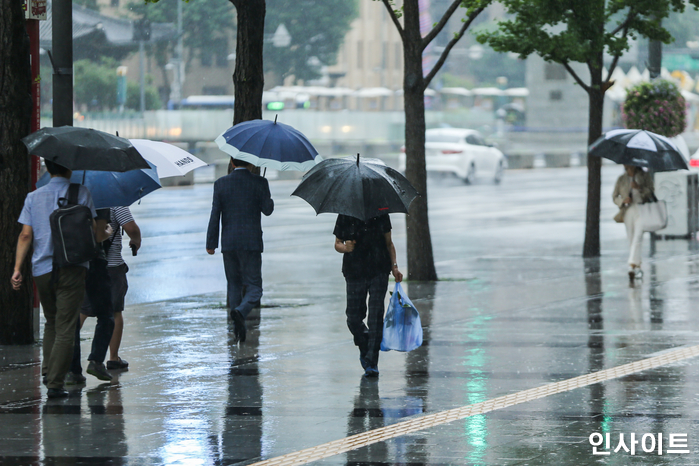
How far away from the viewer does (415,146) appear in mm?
13484

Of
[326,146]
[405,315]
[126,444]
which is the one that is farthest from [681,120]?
[326,146]

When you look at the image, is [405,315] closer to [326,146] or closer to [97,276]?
[97,276]

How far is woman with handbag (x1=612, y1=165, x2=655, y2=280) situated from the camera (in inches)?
528

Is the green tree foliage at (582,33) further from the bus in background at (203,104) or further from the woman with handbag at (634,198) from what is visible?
the bus in background at (203,104)

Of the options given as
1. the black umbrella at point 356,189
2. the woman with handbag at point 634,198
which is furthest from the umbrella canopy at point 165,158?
the woman with handbag at point 634,198

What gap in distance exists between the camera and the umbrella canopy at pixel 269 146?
9.09 metres

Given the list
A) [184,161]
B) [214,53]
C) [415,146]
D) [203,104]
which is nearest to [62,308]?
[184,161]

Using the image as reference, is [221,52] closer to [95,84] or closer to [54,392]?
[95,84]

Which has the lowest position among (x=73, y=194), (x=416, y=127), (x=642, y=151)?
(x=73, y=194)

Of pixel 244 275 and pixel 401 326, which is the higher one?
pixel 244 275

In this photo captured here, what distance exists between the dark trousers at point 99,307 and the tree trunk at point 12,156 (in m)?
1.65

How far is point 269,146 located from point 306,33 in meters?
57.6

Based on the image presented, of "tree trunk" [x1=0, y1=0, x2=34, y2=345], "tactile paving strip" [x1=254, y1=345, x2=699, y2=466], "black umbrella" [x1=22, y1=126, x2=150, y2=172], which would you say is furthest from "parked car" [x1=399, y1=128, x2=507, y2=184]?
"black umbrella" [x1=22, y1=126, x2=150, y2=172]

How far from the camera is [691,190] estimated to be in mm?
18375
